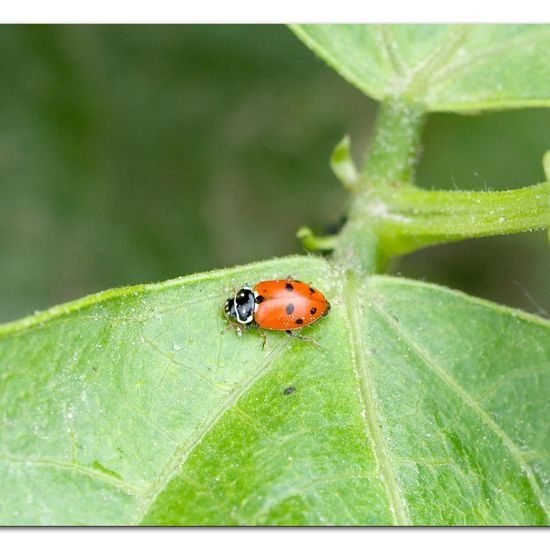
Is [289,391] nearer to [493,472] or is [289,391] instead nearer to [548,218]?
[493,472]

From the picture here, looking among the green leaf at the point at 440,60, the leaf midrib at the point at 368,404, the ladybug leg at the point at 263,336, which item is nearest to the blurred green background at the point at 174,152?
the green leaf at the point at 440,60

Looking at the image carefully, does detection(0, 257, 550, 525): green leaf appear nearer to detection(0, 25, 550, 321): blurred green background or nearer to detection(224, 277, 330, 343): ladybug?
detection(224, 277, 330, 343): ladybug

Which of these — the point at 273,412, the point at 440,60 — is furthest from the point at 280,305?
the point at 440,60

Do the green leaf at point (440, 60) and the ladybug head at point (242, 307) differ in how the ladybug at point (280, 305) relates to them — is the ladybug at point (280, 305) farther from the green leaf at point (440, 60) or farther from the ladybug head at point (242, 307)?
the green leaf at point (440, 60)

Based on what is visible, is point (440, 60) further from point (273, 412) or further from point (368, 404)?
point (273, 412)

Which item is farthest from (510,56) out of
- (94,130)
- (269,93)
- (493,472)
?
(94,130)
